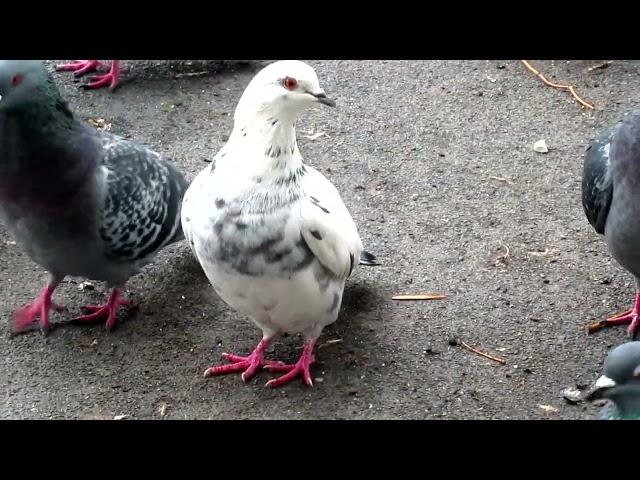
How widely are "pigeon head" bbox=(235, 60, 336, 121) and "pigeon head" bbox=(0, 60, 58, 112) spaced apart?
98cm

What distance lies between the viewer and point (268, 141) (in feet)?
10.9

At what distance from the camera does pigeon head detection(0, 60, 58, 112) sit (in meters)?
3.59

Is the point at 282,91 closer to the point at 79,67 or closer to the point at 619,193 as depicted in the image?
the point at 619,193

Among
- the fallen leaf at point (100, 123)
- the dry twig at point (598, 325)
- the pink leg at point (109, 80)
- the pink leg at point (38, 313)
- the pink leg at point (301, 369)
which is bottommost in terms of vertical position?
the pink leg at point (38, 313)

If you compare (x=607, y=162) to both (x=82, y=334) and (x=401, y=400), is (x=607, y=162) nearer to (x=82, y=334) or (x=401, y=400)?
(x=401, y=400)

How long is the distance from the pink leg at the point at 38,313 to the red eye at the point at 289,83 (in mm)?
1662

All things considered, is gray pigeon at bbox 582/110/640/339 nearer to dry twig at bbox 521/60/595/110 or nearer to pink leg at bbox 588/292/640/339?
pink leg at bbox 588/292/640/339

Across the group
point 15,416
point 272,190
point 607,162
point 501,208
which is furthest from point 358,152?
point 15,416

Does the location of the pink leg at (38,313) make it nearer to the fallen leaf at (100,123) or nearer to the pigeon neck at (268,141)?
the pigeon neck at (268,141)

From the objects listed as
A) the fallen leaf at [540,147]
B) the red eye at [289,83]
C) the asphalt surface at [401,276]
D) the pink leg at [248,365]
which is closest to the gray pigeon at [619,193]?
the asphalt surface at [401,276]

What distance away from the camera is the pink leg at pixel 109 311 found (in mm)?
4258

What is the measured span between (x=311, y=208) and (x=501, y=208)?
6.25 ft

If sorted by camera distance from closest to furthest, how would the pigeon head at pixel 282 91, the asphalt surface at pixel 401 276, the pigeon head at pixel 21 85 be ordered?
the pigeon head at pixel 282 91, the pigeon head at pixel 21 85, the asphalt surface at pixel 401 276

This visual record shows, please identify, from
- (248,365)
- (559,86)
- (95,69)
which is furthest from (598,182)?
(95,69)
